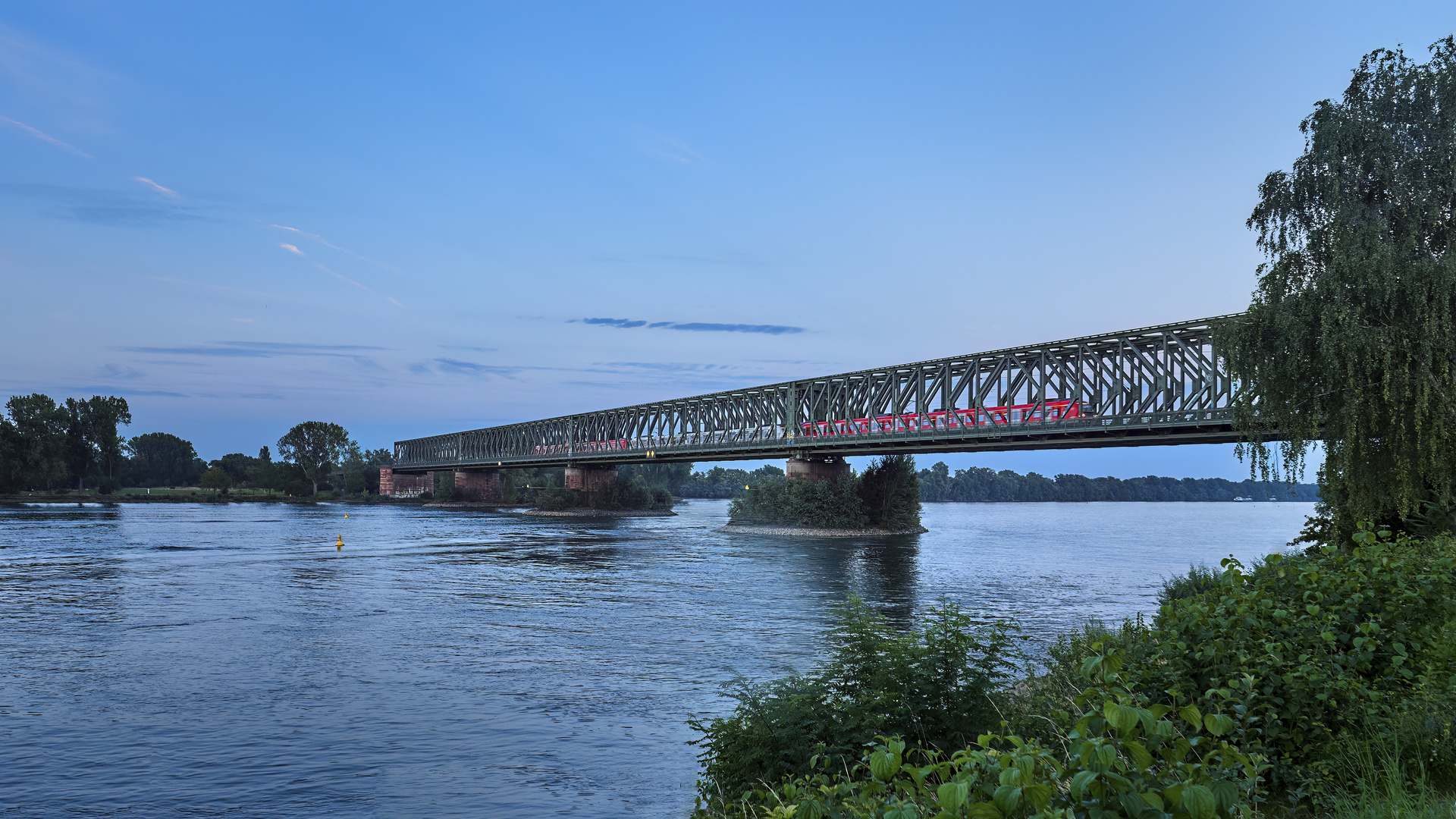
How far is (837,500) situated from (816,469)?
4464 mm

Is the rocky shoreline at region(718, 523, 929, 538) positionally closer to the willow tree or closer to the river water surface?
the river water surface

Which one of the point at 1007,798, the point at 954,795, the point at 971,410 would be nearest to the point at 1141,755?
the point at 1007,798

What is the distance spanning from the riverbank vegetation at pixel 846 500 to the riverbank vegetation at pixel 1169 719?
83476mm

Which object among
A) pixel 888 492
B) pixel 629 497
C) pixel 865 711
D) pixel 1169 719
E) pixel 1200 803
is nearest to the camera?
pixel 1200 803

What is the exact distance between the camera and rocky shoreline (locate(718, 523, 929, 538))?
313 feet

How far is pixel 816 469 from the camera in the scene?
10188 cm

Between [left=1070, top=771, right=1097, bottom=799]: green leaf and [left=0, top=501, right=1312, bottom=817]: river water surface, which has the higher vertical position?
[left=1070, top=771, right=1097, bottom=799]: green leaf

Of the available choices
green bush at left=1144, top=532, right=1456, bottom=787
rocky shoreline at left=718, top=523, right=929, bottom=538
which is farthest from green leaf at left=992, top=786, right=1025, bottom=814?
rocky shoreline at left=718, top=523, right=929, bottom=538

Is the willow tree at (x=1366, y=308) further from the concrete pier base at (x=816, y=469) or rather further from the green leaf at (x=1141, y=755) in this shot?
the concrete pier base at (x=816, y=469)

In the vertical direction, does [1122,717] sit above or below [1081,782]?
above

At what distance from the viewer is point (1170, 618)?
11.9 m

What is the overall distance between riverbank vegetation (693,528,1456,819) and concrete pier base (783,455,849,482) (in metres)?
84.9

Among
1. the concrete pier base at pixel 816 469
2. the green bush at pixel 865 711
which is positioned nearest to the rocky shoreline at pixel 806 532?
the concrete pier base at pixel 816 469

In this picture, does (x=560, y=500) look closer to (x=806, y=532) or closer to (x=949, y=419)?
(x=806, y=532)
